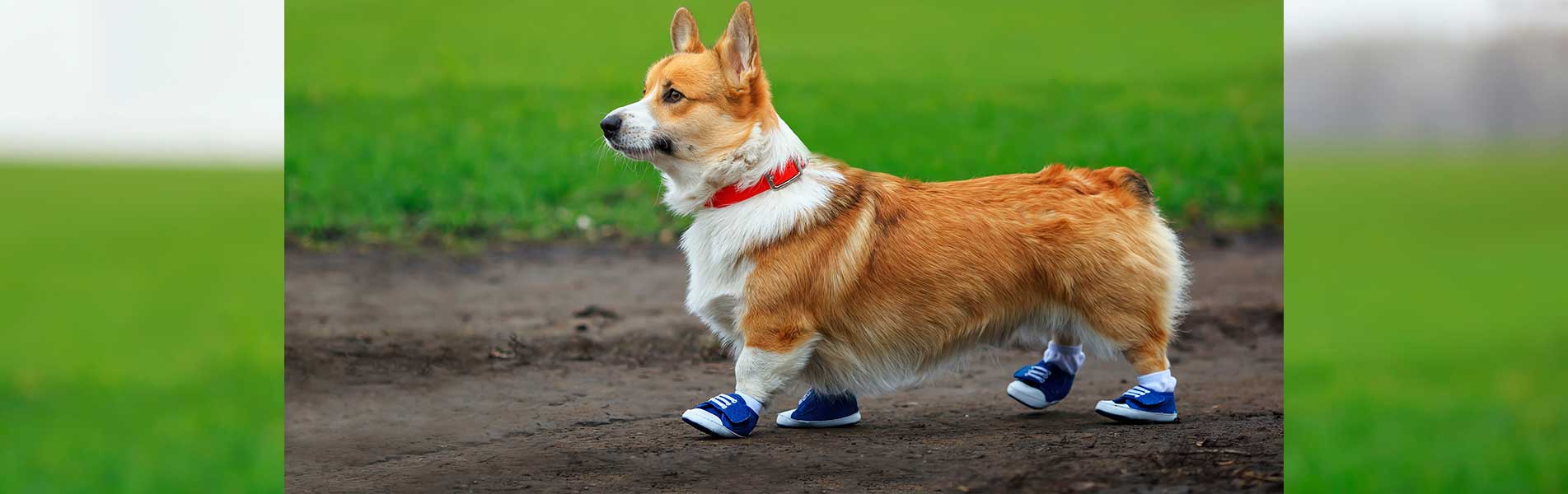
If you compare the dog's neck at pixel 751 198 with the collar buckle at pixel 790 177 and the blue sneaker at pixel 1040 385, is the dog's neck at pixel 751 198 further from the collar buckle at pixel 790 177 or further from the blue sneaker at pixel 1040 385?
the blue sneaker at pixel 1040 385

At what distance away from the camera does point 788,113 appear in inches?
353

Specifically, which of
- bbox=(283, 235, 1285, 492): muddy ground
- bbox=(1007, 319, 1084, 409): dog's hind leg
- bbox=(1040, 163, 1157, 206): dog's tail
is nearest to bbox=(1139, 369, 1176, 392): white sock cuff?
bbox=(283, 235, 1285, 492): muddy ground

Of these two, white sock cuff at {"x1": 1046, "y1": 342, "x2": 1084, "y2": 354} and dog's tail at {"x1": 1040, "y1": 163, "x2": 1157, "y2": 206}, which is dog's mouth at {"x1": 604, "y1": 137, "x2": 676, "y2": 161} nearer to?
dog's tail at {"x1": 1040, "y1": 163, "x2": 1157, "y2": 206}

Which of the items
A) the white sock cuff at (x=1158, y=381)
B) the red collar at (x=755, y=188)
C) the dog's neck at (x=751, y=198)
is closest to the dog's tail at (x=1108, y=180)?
the white sock cuff at (x=1158, y=381)

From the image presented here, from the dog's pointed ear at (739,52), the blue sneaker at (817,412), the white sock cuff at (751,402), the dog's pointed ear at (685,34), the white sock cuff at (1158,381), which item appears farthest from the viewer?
the blue sneaker at (817,412)

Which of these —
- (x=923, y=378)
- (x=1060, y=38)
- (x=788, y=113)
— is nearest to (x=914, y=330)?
(x=923, y=378)

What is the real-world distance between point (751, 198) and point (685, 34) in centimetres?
63

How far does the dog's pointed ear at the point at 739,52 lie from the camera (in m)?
3.88

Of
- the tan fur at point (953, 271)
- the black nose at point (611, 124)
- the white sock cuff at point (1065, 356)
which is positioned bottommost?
the white sock cuff at point (1065, 356)

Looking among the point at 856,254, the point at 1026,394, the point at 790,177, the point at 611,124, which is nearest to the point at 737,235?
the point at 790,177

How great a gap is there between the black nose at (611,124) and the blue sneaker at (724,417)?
0.95 meters

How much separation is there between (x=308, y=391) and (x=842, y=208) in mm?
2855

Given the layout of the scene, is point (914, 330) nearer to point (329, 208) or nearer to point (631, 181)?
point (631, 181)

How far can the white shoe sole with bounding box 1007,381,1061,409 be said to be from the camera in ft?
14.9
